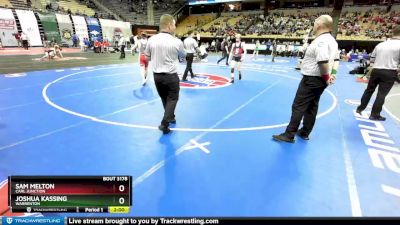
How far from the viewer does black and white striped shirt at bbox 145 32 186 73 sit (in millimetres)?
5434

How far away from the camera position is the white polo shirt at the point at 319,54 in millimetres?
4664

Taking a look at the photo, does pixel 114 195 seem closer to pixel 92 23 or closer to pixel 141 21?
pixel 92 23

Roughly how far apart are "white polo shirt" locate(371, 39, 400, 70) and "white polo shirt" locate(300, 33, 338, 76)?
110 inches

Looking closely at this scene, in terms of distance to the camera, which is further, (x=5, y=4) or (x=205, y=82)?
(x=5, y=4)

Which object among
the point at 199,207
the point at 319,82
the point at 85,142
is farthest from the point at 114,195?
the point at 319,82

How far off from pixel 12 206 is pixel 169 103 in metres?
3.94

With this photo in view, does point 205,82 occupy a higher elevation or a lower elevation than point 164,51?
lower

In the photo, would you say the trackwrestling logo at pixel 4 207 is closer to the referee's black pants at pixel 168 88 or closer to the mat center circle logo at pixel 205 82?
the referee's black pants at pixel 168 88

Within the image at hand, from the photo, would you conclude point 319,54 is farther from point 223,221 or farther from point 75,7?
point 75,7
